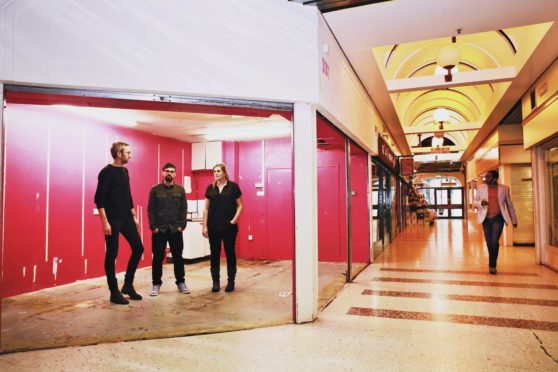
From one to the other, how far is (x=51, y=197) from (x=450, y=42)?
712cm

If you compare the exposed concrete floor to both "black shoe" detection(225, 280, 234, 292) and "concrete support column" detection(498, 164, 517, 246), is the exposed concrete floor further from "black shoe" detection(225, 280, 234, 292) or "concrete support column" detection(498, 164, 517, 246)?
"concrete support column" detection(498, 164, 517, 246)

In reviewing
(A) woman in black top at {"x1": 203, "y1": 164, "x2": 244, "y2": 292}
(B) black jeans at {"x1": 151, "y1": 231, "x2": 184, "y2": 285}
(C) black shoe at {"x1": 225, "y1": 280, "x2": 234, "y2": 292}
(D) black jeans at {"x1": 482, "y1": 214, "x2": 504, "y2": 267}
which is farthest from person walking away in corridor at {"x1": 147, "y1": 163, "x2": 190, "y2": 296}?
(D) black jeans at {"x1": 482, "y1": 214, "x2": 504, "y2": 267}

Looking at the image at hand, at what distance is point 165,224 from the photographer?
4.29 metres

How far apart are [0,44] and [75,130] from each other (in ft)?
8.82

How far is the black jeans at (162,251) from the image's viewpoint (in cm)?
424

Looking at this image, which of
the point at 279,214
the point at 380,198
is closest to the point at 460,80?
the point at 380,198

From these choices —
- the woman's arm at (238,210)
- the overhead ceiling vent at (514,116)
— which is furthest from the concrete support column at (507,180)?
the woman's arm at (238,210)

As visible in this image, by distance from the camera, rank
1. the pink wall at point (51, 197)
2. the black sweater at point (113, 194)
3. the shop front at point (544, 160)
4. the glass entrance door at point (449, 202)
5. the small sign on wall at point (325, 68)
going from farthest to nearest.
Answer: the glass entrance door at point (449, 202)
the shop front at point (544, 160)
the pink wall at point (51, 197)
the black sweater at point (113, 194)
the small sign on wall at point (325, 68)

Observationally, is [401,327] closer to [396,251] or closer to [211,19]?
[211,19]

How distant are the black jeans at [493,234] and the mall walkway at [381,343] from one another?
Answer: 0.97 metres

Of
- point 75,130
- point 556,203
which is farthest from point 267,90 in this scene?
point 556,203

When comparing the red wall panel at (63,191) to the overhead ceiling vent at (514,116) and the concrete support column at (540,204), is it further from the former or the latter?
the overhead ceiling vent at (514,116)

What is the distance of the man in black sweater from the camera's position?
366 cm

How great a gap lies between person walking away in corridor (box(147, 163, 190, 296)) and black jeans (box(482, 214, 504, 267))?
4.44 m
